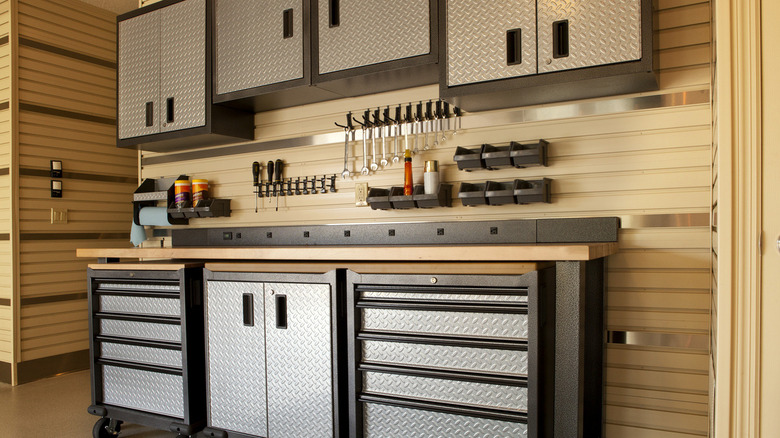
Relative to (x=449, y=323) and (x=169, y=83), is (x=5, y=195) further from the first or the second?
(x=449, y=323)

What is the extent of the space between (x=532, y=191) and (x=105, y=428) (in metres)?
2.69

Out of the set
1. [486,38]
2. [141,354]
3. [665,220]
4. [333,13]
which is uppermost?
[333,13]

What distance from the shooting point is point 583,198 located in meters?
2.77

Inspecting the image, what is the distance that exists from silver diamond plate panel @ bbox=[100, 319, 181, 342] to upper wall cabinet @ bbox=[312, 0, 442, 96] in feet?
5.09

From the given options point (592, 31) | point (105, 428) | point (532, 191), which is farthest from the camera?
point (105, 428)

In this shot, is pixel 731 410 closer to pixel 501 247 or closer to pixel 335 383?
pixel 501 247

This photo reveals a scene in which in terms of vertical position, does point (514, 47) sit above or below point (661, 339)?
above

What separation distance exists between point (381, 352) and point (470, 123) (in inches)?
55.4

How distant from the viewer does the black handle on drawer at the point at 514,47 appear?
2551 millimetres

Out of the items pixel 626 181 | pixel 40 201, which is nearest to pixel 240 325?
pixel 626 181

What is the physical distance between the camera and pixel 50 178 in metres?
4.63

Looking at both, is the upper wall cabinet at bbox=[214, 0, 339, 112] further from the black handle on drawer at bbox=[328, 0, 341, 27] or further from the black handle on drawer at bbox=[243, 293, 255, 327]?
the black handle on drawer at bbox=[243, 293, 255, 327]

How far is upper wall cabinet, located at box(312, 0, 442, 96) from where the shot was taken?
111 inches

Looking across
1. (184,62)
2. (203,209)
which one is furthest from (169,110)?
(203,209)
